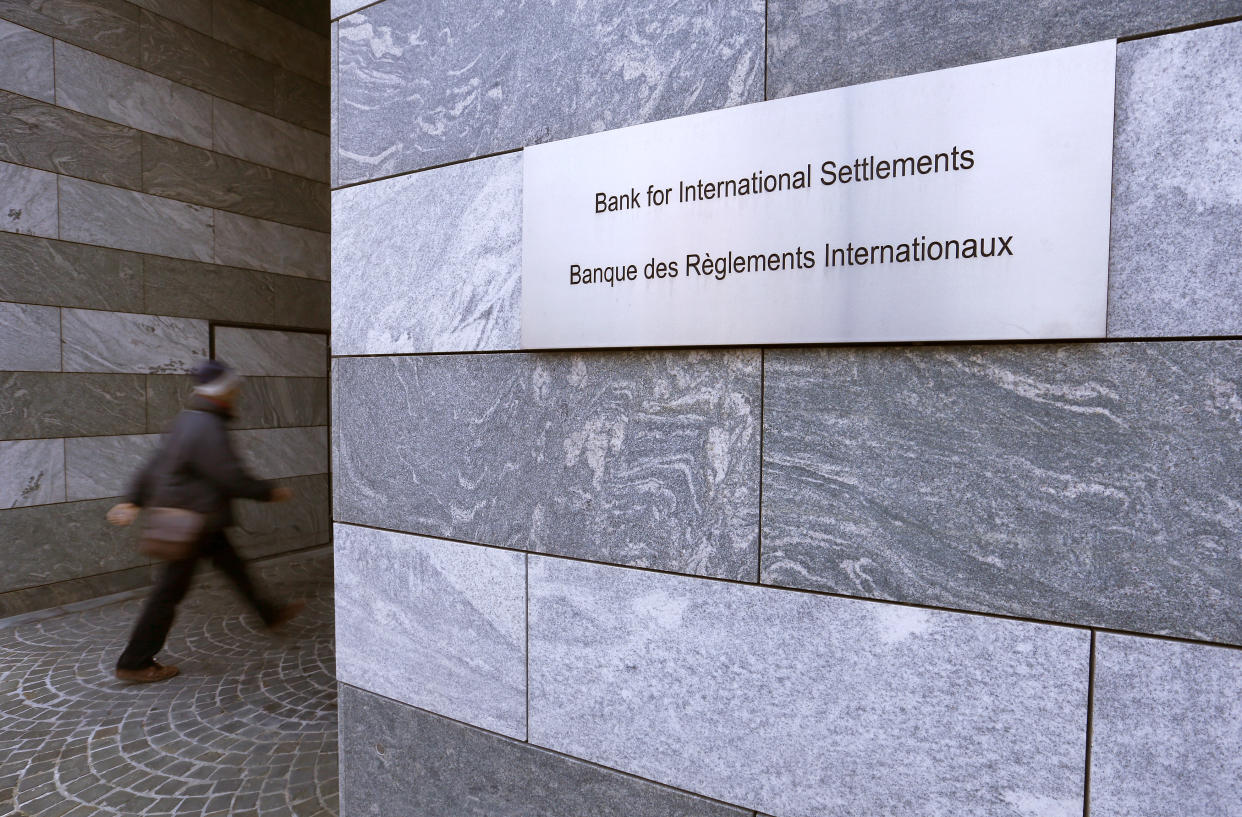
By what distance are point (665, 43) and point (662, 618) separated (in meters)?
2.13

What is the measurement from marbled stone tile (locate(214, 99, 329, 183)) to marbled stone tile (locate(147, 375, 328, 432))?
284 centimetres

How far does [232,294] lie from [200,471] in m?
4.63

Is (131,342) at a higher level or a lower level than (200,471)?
higher

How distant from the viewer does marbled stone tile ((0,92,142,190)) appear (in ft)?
20.9

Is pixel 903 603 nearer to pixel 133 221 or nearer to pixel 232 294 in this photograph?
pixel 133 221

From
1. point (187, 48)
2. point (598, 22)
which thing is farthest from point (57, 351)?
point (598, 22)

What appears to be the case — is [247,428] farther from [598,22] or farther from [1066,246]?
[1066,246]

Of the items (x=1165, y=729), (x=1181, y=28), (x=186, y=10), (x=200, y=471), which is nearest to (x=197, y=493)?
(x=200, y=471)

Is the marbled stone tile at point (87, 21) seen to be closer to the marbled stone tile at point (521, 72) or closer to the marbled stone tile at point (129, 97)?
the marbled stone tile at point (129, 97)

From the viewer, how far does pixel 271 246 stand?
8.63 meters

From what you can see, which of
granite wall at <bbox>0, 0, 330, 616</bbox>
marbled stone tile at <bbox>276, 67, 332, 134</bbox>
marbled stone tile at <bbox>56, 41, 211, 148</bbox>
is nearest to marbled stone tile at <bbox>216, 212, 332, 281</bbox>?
granite wall at <bbox>0, 0, 330, 616</bbox>

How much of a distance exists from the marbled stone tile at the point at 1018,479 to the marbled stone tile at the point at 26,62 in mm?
8156

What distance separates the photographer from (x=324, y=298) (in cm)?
932

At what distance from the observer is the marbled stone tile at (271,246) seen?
8.14 m
